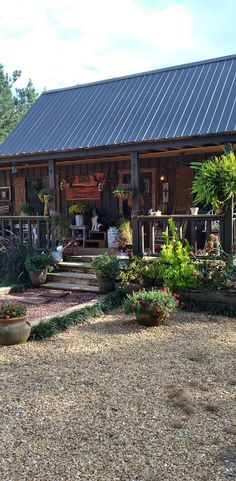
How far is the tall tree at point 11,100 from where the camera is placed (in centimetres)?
3173

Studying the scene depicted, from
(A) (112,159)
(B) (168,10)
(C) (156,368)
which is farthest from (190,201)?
(C) (156,368)

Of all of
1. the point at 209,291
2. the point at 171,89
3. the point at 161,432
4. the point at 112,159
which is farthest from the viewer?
the point at 112,159

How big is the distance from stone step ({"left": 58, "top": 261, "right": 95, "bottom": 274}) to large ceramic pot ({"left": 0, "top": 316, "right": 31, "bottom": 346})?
3823 mm

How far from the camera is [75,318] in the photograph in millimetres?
7148

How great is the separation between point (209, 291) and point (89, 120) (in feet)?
22.1

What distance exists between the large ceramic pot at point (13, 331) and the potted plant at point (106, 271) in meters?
2.68

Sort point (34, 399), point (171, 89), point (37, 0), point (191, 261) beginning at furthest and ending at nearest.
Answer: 1. point (171, 89)
2. point (37, 0)
3. point (191, 261)
4. point (34, 399)

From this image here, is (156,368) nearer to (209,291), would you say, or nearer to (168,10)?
(209,291)

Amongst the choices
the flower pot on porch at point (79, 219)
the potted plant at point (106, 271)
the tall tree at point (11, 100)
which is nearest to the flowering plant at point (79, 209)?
the flower pot on porch at point (79, 219)

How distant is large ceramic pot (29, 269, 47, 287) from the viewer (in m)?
9.91

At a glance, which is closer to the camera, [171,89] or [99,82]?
[171,89]

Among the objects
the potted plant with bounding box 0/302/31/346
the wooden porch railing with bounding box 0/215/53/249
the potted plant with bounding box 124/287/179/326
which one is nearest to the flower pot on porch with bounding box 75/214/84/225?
the wooden porch railing with bounding box 0/215/53/249

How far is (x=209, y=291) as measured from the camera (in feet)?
25.3

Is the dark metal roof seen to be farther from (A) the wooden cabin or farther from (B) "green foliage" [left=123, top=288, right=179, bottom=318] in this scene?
(B) "green foliage" [left=123, top=288, right=179, bottom=318]
